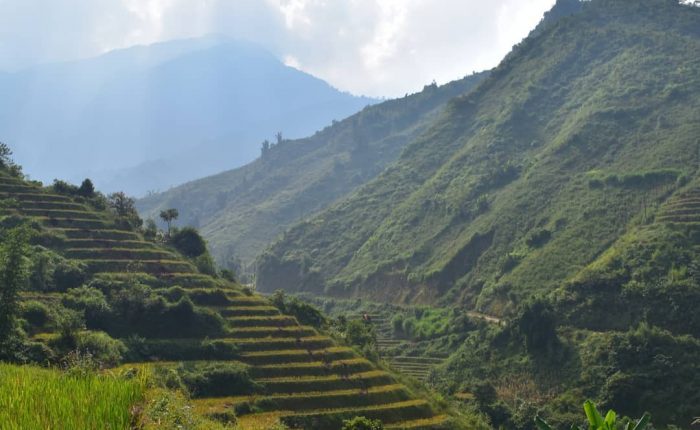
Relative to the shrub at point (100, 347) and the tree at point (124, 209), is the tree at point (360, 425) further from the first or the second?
the tree at point (124, 209)

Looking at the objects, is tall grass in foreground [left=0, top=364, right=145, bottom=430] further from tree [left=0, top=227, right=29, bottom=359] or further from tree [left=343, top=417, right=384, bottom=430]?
tree [left=0, top=227, right=29, bottom=359]

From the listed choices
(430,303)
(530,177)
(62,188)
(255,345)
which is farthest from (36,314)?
(530,177)

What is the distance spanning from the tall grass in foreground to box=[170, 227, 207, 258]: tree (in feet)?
214

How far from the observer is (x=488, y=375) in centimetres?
7206

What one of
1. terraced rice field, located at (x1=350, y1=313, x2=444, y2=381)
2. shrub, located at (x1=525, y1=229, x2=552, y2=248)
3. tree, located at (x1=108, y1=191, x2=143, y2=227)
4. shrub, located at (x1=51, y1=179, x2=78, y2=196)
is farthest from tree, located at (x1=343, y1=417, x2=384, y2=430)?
shrub, located at (x1=525, y1=229, x2=552, y2=248)

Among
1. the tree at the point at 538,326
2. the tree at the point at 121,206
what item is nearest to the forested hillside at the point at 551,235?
the tree at the point at 538,326

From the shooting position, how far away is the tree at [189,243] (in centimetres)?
8044

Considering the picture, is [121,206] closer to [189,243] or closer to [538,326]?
[189,243]

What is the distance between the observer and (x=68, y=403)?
43.5 feet

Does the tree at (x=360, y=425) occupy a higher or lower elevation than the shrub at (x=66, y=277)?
lower

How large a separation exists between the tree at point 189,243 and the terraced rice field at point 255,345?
686 centimetres

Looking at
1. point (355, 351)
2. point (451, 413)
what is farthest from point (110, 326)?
point (451, 413)

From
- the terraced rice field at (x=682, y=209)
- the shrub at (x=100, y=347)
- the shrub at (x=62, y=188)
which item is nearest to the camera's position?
the shrub at (x=100, y=347)

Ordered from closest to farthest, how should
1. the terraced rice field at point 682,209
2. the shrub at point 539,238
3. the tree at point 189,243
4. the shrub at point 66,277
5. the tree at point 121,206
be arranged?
1. the shrub at point 66,277
2. the tree at point 189,243
3. the terraced rice field at point 682,209
4. the tree at point 121,206
5. the shrub at point 539,238
